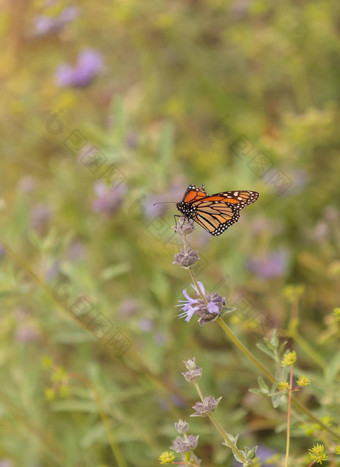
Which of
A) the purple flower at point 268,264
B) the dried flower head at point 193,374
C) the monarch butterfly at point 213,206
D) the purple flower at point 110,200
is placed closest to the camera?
the dried flower head at point 193,374

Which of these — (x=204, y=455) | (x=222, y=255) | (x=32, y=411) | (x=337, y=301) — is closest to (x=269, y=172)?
(x=222, y=255)

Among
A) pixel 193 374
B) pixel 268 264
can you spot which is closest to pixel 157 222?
pixel 268 264

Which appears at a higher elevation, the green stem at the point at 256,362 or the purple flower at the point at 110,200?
the purple flower at the point at 110,200

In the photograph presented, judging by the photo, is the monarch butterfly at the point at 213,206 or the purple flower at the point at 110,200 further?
the purple flower at the point at 110,200

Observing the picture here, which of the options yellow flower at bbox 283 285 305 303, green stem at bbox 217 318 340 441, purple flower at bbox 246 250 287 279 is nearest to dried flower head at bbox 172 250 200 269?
green stem at bbox 217 318 340 441

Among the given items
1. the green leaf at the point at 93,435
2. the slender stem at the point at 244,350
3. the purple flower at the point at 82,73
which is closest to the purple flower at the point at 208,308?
the slender stem at the point at 244,350

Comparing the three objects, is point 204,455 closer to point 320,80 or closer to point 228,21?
point 320,80

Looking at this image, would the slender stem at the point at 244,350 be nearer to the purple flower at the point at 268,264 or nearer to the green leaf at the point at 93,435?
the green leaf at the point at 93,435
